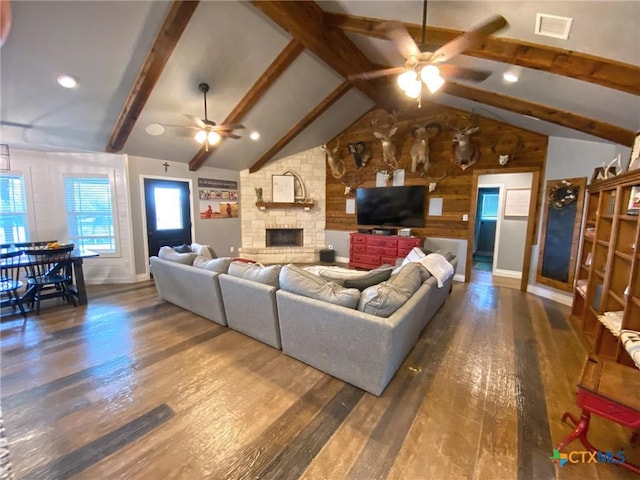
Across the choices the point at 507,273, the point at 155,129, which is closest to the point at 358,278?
the point at 155,129

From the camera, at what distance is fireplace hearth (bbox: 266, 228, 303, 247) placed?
699cm

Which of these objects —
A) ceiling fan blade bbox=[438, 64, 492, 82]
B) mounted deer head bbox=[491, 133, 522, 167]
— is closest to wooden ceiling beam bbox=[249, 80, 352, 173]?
ceiling fan blade bbox=[438, 64, 492, 82]

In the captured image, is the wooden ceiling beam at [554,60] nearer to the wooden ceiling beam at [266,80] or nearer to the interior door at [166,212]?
the wooden ceiling beam at [266,80]

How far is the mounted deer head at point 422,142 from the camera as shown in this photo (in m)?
5.19

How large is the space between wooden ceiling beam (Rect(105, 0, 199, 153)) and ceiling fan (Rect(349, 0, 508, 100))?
6.50 feet

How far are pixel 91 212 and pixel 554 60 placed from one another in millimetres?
6697

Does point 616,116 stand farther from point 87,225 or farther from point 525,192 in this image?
point 87,225

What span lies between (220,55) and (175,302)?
3.34m

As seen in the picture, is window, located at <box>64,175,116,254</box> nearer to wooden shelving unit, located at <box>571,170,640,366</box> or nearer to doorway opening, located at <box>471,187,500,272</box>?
wooden shelving unit, located at <box>571,170,640,366</box>

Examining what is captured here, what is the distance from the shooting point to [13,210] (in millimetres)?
4223

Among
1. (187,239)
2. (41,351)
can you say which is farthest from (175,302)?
(187,239)

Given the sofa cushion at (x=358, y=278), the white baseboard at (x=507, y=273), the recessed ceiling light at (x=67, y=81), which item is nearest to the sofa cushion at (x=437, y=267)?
the sofa cushion at (x=358, y=278)

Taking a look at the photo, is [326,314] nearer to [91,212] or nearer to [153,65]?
[153,65]

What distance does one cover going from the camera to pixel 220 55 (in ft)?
11.3
